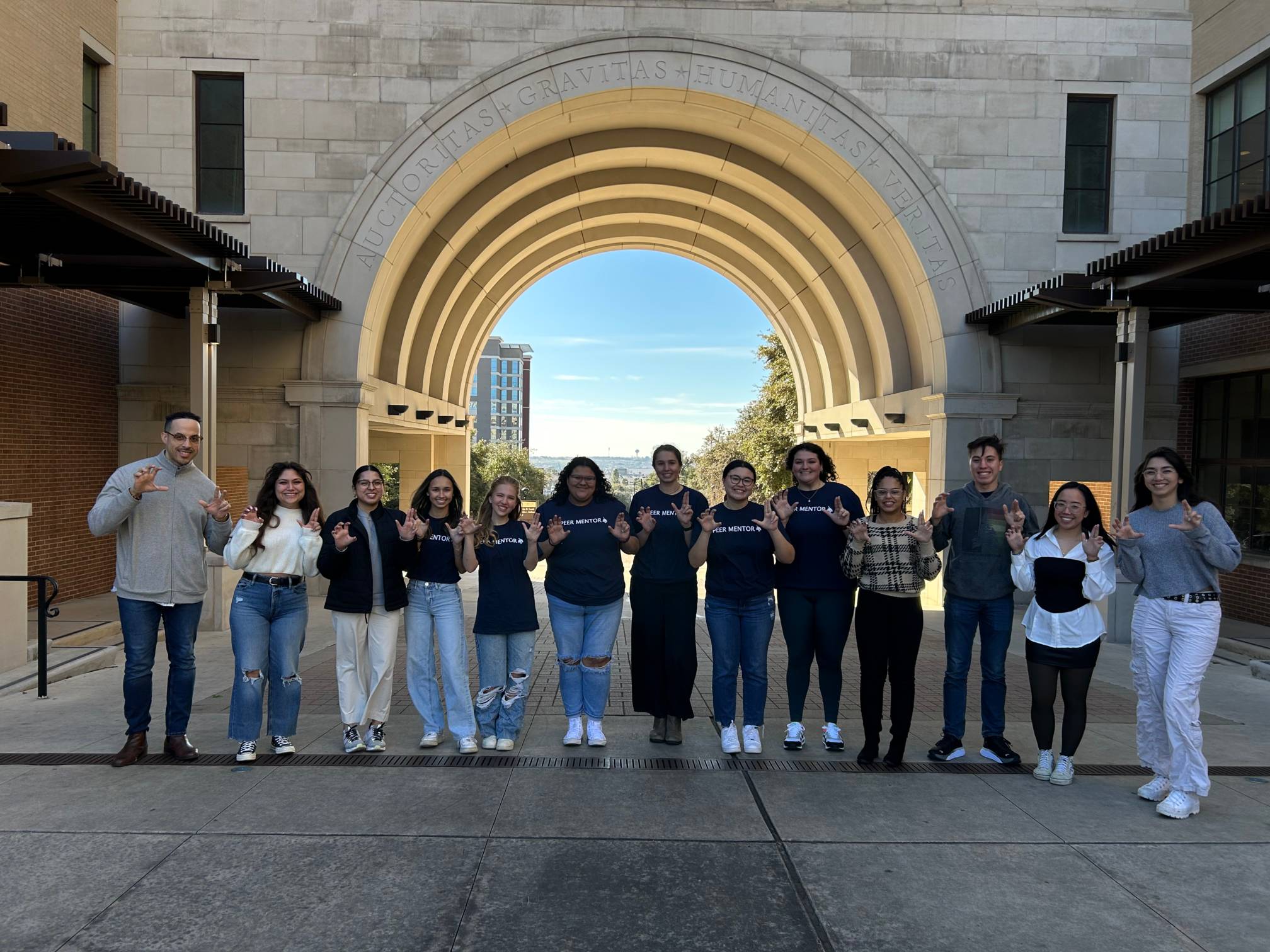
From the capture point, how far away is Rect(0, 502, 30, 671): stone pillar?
8148mm

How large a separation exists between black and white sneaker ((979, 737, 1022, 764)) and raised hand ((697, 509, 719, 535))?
2.30 m

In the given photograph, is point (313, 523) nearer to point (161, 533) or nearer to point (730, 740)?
point (161, 533)

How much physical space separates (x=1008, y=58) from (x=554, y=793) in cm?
1386

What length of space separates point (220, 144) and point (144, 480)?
10761 millimetres

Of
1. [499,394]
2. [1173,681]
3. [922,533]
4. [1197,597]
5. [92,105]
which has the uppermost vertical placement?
[499,394]

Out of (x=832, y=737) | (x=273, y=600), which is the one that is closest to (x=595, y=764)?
(x=832, y=737)

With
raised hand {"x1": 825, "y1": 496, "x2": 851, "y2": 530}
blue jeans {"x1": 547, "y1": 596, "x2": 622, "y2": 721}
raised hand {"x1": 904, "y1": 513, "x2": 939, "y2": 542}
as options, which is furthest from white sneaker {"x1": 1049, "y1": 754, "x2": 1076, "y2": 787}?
blue jeans {"x1": 547, "y1": 596, "x2": 622, "y2": 721}

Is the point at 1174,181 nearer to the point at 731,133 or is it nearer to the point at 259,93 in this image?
the point at 731,133

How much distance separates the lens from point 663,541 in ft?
19.5

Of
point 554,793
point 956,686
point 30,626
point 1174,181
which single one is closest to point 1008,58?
point 1174,181

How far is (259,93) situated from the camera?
13.7m

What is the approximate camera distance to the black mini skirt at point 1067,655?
→ 5.39 meters

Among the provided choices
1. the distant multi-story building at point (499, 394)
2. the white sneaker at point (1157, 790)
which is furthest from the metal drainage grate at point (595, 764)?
the distant multi-story building at point (499, 394)

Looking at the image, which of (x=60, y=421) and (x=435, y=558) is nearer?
(x=435, y=558)
